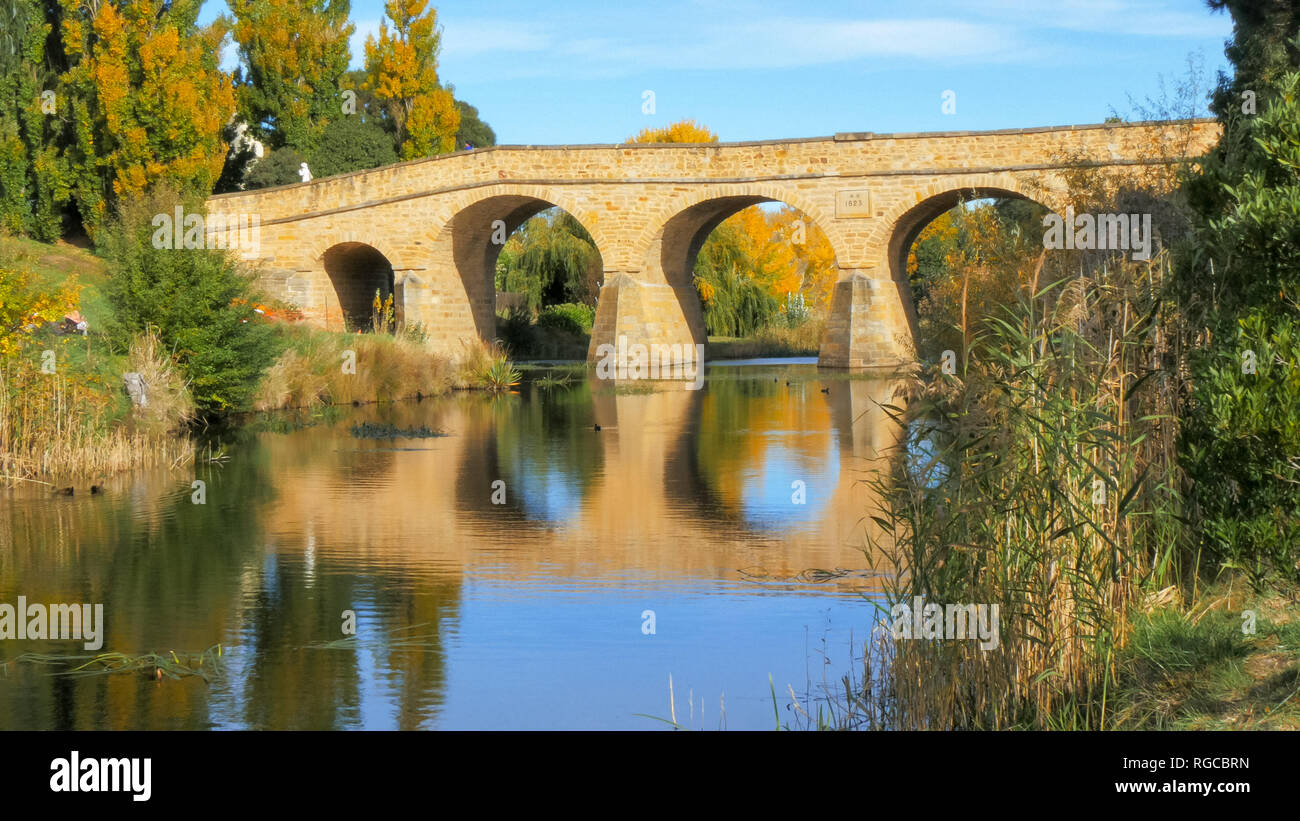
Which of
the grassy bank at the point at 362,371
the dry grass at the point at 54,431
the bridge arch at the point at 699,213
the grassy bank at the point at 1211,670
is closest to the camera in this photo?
the grassy bank at the point at 1211,670

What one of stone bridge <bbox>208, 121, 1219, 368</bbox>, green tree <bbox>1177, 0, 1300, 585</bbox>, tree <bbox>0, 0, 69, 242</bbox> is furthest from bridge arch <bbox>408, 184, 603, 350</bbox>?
green tree <bbox>1177, 0, 1300, 585</bbox>

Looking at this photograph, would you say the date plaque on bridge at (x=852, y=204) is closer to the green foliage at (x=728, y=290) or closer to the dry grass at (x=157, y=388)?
the green foliage at (x=728, y=290)

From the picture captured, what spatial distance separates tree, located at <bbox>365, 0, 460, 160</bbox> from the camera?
4284cm

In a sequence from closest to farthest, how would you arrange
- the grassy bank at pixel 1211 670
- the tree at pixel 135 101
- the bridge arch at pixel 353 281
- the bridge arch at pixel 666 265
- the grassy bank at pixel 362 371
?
the grassy bank at pixel 1211 670 < the grassy bank at pixel 362 371 < the bridge arch at pixel 666 265 < the tree at pixel 135 101 < the bridge arch at pixel 353 281

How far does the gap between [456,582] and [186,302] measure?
982 cm

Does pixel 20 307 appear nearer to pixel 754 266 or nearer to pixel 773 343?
pixel 773 343

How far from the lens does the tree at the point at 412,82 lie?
42844mm

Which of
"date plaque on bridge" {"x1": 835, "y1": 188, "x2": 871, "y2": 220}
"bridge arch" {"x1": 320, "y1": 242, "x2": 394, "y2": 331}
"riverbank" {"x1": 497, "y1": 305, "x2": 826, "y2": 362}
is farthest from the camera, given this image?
"riverbank" {"x1": 497, "y1": 305, "x2": 826, "y2": 362}

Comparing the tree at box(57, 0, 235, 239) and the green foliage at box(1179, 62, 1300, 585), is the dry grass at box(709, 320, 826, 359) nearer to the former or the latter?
the tree at box(57, 0, 235, 239)

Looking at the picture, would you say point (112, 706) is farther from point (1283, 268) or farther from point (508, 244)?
point (508, 244)

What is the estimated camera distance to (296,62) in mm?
40500

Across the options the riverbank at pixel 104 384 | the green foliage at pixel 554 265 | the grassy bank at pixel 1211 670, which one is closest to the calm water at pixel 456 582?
the riverbank at pixel 104 384

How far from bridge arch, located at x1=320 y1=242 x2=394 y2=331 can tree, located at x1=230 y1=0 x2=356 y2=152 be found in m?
5.06

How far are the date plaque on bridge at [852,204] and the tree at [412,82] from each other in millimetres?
15858
